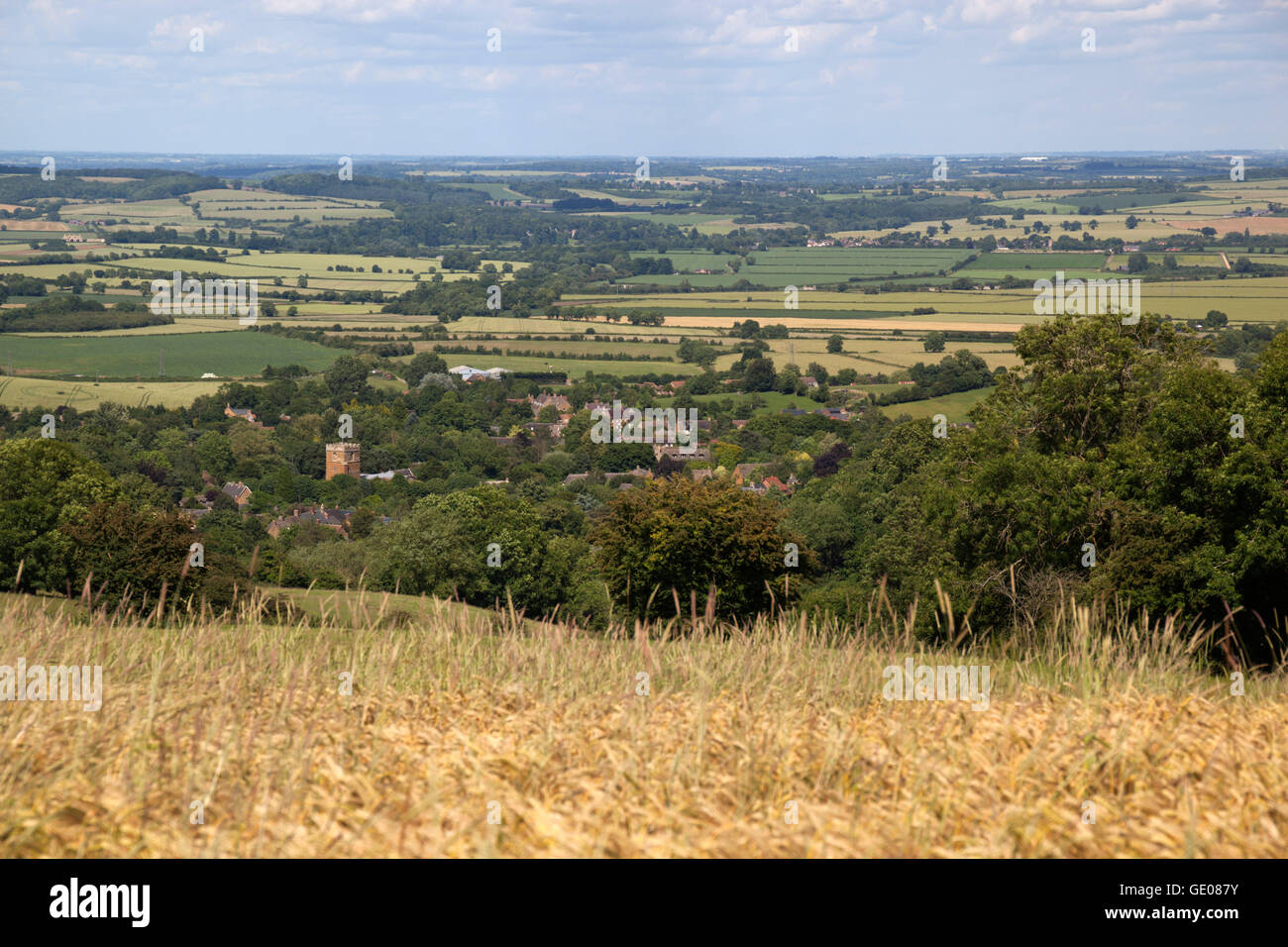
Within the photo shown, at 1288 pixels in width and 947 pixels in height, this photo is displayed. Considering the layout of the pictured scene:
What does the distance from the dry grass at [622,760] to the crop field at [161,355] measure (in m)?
112

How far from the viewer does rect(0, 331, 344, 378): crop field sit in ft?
366

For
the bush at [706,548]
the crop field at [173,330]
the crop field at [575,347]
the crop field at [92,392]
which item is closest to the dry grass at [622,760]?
the bush at [706,548]

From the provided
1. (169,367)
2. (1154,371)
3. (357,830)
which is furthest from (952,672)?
(169,367)

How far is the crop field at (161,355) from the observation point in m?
112

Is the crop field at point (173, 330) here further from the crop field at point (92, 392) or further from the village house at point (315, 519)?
the village house at point (315, 519)

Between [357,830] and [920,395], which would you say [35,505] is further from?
[920,395]

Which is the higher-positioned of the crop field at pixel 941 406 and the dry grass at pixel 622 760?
A: the dry grass at pixel 622 760

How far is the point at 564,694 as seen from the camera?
5941 millimetres

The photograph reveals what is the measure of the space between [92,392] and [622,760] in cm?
10516

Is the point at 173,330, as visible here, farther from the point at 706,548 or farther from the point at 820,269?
the point at 706,548

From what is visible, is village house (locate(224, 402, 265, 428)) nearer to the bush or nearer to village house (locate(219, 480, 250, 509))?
village house (locate(219, 480, 250, 509))

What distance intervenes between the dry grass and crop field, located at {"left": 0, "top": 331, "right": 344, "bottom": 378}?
112 m

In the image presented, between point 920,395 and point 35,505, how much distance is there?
70.2m

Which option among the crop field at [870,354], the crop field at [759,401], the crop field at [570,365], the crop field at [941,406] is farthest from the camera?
the crop field at [570,365]
